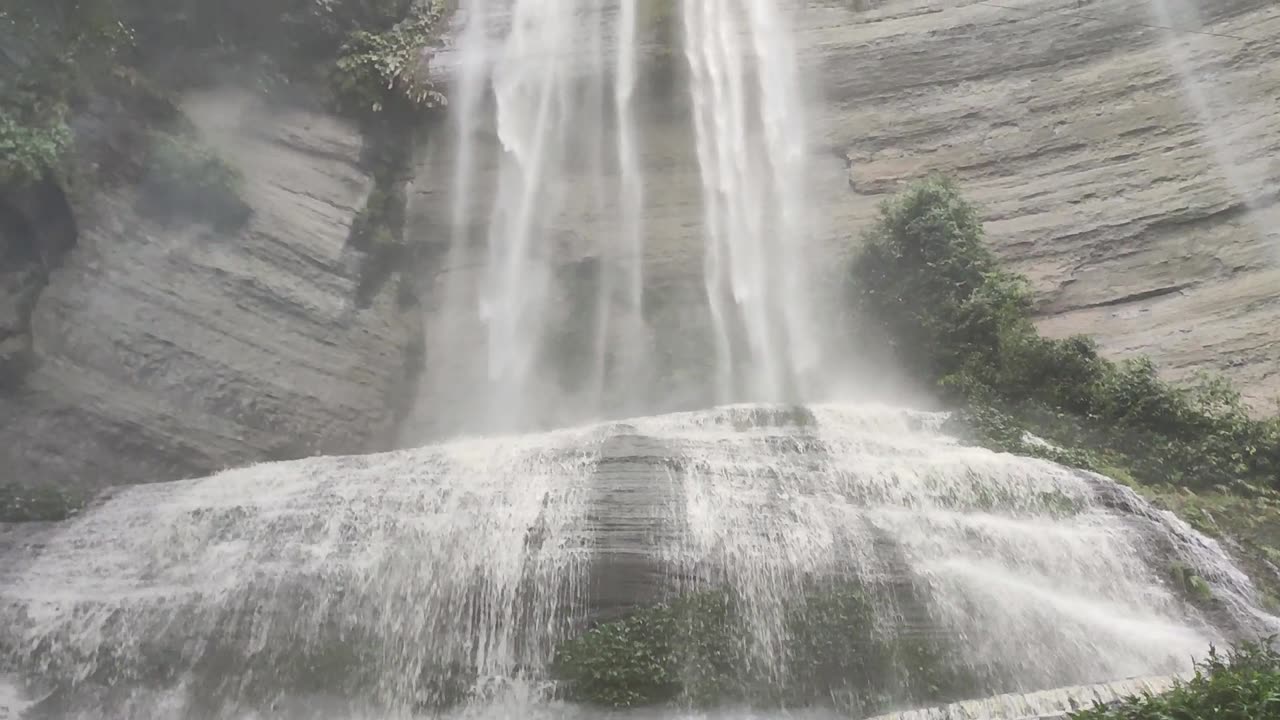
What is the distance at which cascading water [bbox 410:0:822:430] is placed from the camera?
13.3 metres

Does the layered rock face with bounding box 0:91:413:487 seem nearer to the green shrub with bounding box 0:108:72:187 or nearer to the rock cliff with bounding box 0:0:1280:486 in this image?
the rock cliff with bounding box 0:0:1280:486

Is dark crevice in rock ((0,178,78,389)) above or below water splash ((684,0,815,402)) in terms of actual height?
above

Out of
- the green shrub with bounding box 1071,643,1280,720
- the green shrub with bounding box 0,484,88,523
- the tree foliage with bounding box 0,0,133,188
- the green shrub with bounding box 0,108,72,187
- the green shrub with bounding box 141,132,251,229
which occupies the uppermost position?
the tree foliage with bounding box 0,0,133,188

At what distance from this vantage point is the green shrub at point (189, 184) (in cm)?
1149

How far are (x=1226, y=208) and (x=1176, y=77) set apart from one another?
259cm

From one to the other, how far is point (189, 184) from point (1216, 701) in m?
12.6

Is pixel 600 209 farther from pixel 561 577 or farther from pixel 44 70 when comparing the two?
pixel 561 577

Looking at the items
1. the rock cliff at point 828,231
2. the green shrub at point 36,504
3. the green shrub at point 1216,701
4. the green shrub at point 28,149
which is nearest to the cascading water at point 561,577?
the green shrub at point 36,504

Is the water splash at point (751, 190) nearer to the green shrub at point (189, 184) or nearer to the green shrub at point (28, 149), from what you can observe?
the green shrub at point (189, 184)

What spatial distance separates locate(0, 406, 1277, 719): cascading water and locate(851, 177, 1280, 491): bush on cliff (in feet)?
4.97

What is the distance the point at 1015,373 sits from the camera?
10.6 m

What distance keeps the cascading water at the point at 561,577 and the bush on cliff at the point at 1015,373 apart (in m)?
1.51

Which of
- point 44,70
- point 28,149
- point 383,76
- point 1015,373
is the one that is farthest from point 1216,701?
point 383,76

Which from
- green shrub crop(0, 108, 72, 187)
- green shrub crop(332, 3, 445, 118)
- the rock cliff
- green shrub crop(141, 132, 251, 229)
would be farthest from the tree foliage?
green shrub crop(332, 3, 445, 118)
